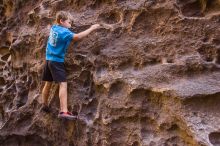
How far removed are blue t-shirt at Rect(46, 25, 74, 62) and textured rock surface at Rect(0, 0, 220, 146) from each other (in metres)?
0.15

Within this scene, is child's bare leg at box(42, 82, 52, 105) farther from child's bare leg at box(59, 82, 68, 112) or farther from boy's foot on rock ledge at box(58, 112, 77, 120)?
boy's foot on rock ledge at box(58, 112, 77, 120)

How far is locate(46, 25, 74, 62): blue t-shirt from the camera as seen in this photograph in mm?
3234

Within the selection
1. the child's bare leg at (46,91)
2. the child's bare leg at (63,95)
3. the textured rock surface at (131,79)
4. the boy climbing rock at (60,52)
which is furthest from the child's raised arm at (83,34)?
Answer: the child's bare leg at (46,91)

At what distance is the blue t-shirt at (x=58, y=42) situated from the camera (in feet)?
10.6

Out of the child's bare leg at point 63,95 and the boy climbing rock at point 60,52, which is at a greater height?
the boy climbing rock at point 60,52

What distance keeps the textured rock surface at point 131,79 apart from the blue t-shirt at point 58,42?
151 millimetres

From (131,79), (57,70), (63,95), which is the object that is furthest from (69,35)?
(131,79)

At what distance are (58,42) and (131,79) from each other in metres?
0.79

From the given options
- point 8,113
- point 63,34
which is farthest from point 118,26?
point 8,113

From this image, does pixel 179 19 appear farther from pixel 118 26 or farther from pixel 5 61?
pixel 5 61

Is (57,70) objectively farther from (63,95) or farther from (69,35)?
(69,35)

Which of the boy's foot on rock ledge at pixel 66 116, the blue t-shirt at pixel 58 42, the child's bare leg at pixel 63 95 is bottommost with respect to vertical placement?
the boy's foot on rock ledge at pixel 66 116

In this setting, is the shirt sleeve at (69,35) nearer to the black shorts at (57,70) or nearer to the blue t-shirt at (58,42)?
the blue t-shirt at (58,42)

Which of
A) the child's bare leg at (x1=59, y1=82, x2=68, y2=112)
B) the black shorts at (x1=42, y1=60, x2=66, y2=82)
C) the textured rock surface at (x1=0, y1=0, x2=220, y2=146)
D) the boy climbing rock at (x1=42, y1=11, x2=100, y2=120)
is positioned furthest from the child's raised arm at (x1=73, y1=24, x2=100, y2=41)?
the child's bare leg at (x1=59, y1=82, x2=68, y2=112)
